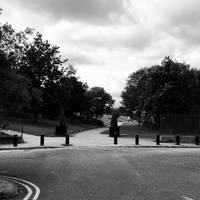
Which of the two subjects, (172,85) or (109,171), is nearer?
(109,171)

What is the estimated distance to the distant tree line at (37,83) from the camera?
679 inches

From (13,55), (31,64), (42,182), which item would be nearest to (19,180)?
(42,182)

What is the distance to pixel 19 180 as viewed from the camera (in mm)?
14492

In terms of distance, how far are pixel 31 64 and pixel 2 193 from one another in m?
64.5

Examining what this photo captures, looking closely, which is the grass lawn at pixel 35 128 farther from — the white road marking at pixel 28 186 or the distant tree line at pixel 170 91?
the white road marking at pixel 28 186

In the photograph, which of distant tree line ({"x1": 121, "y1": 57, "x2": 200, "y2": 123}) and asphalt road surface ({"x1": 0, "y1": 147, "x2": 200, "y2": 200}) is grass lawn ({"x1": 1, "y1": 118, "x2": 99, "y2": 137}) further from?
asphalt road surface ({"x1": 0, "y1": 147, "x2": 200, "y2": 200})

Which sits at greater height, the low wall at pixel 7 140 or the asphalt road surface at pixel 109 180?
the low wall at pixel 7 140

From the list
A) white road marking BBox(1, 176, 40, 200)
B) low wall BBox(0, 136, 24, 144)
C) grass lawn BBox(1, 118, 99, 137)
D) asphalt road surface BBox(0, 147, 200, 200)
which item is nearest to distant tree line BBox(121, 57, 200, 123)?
grass lawn BBox(1, 118, 99, 137)

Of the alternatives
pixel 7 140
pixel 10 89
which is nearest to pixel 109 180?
pixel 10 89

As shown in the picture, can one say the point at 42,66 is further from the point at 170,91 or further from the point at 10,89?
the point at 10,89

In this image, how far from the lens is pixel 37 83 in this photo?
7450 cm

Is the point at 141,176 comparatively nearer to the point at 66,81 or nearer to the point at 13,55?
the point at 13,55

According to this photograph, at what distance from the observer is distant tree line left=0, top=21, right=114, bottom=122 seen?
17.2 meters

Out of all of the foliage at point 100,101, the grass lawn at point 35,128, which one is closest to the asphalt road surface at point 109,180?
the grass lawn at point 35,128
